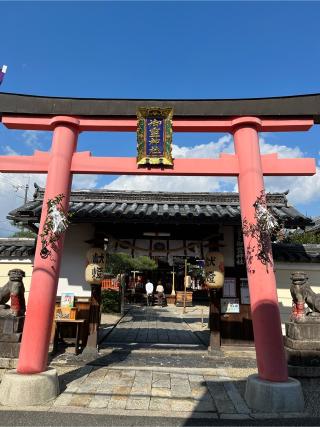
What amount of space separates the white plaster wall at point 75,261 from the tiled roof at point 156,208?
75cm

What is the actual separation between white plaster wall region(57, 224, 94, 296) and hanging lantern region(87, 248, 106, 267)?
825 mm

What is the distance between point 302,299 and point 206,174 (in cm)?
410

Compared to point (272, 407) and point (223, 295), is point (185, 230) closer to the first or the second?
point (223, 295)

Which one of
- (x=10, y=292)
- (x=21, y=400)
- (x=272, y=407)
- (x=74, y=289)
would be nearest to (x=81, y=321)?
(x=74, y=289)

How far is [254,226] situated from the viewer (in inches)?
251

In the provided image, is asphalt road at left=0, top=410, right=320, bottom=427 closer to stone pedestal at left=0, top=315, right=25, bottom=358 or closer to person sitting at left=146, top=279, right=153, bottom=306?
stone pedestal at left=0, top=315, right=25, bottom=358

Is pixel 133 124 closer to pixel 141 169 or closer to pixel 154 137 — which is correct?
pixel 154 137

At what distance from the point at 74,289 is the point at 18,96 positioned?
19.2 ft

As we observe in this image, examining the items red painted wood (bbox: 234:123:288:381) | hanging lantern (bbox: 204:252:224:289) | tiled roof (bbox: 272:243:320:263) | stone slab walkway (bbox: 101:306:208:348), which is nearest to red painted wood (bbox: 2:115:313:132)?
red painted wood (bbox: 234:123:288:381)

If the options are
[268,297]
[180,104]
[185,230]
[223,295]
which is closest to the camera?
[268,297]

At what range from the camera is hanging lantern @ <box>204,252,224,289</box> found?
32.2 ft

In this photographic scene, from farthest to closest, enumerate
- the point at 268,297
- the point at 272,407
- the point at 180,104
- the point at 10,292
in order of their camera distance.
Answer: the point at 10,292, the point at 180,104, the point at 268,297, the point at 272,407

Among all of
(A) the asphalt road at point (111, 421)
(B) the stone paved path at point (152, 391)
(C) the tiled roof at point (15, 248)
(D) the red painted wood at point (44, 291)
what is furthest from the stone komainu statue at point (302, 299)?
(C) the tiled roof at point (15, 248)

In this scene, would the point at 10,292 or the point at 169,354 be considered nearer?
the point at 10,292
